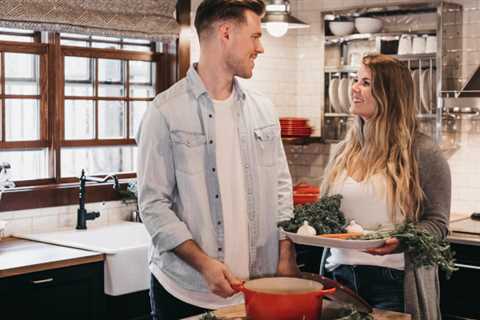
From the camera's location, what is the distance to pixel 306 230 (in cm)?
256

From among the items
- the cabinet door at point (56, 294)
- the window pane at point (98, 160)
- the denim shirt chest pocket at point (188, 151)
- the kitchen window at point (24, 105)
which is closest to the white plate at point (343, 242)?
the denim shirt chest pocket at point (188, 151)

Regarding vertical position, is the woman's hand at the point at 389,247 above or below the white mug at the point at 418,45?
below

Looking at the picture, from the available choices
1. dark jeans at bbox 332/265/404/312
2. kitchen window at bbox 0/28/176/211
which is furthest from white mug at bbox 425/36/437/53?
dark jeans at bbox 332/265/404/312

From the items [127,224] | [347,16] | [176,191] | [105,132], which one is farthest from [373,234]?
[347,16]

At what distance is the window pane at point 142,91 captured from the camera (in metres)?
5.17

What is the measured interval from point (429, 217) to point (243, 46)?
3.09ft

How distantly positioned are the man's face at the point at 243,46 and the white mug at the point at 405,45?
8.75 feet

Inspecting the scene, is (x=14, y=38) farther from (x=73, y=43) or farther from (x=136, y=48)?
(x=136, y=48)

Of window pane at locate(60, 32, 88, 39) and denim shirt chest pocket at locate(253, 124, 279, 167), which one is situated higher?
window pane at locate(60, 32, 88, 39)

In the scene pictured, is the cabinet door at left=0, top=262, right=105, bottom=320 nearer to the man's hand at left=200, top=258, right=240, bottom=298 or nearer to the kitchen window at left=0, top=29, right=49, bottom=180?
the kitchen window at left=0, top=29, right=49, bottom=180

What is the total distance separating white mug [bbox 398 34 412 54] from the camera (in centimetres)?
518

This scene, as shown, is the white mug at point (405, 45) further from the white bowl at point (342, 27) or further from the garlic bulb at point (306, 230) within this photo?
the garlic bulb at point (306, 230)

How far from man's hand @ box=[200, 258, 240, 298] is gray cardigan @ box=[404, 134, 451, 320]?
31.5 inches

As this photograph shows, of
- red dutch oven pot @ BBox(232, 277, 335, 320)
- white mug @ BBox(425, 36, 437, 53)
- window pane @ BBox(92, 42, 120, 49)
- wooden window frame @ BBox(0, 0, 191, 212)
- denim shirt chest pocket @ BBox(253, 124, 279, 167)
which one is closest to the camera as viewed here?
red dutch oven pot @ BBox(232, 277, 335, 320)
